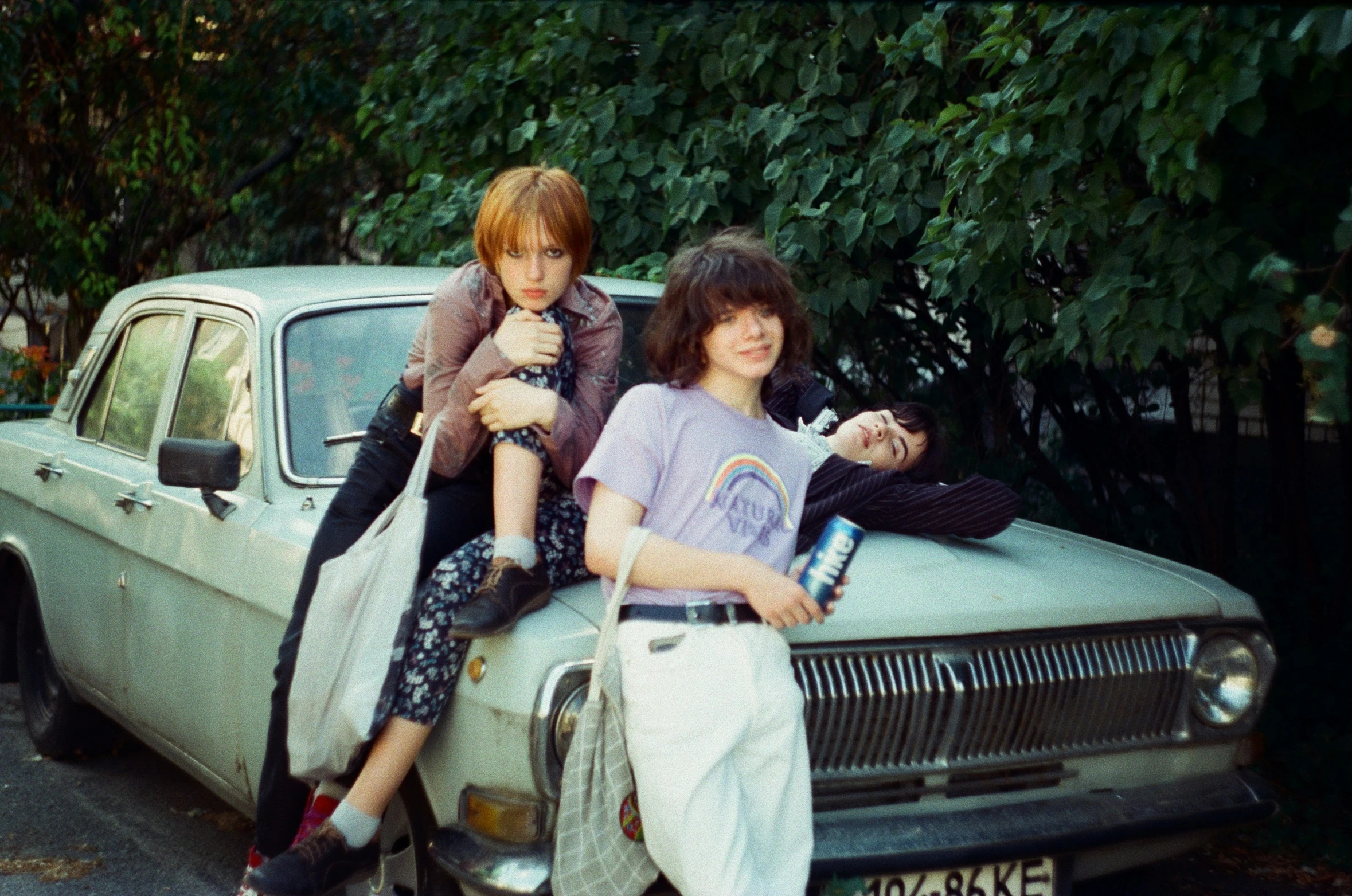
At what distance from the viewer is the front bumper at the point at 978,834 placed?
2.92m

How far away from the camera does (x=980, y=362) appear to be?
23.6 ft

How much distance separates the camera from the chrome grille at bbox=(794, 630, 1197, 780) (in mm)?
3156

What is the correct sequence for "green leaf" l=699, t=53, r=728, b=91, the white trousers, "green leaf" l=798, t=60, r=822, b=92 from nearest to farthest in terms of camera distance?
the white trousers < "green leaf" l=798, t=60, r=822, b=92 < "green leaf" l=699, t=53, r=728, b=91

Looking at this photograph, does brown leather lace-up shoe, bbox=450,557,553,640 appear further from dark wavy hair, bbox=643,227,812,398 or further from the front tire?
the front tire

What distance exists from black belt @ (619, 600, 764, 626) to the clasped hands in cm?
57

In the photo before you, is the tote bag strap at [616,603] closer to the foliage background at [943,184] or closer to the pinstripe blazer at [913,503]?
the pinstripe blazer at [913,503]

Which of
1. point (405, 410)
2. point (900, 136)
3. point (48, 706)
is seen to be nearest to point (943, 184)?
point (900, 136)

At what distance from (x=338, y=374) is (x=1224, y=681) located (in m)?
2.42

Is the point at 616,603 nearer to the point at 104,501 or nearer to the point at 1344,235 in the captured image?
the point at 1344,235

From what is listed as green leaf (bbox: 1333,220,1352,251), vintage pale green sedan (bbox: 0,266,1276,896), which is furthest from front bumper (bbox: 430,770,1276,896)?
green leaf (bbox: 1333,220,1352,251)

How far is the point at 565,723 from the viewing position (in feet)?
9.64

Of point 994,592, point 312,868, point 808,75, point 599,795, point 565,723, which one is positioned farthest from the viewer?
point 808,75

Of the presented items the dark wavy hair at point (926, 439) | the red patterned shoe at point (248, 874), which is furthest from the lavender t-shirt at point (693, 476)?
the dark wavy hair at point (926, 439)

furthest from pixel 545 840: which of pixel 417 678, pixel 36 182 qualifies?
pixel 36 182
